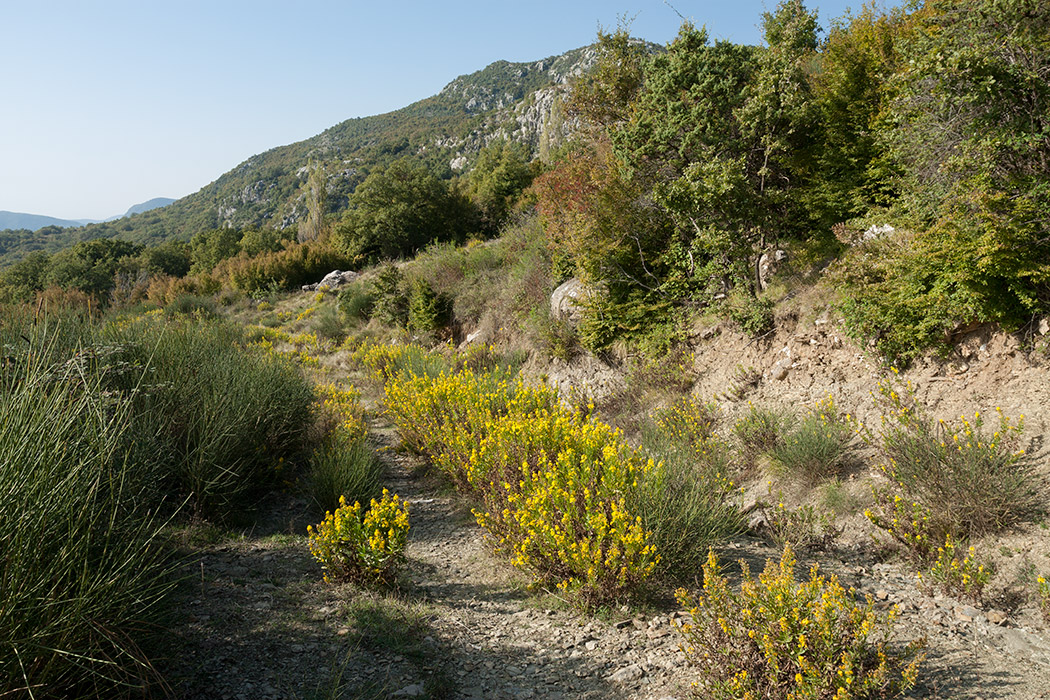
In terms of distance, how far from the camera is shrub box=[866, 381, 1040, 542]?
3.72 m

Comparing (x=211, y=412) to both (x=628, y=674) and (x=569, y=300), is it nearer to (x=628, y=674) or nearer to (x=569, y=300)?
(x=628, y=674)

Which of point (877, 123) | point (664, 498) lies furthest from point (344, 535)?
point (877, 123)

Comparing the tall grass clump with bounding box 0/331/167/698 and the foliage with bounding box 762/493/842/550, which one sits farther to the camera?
the foliage with bounding box 762/493/842/550

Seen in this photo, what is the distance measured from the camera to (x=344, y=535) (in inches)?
139

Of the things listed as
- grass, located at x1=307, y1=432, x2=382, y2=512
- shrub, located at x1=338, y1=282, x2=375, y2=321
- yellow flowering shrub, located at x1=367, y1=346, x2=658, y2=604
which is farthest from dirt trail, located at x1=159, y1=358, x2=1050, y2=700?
shrub, located at x1=338, y1=282, x2=375, y2=321

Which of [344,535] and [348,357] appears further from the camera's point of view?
[348,357]

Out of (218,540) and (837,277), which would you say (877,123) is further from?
(218,540)

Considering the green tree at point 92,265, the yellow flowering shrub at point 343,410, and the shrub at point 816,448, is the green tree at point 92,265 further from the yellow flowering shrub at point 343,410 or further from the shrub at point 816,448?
the shrub at point 816,448

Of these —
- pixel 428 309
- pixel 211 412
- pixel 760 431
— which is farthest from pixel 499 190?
pixel 211 412

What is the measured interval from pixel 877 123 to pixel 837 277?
2749 millimetres

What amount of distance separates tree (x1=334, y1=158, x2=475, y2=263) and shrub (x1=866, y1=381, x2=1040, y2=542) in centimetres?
2071

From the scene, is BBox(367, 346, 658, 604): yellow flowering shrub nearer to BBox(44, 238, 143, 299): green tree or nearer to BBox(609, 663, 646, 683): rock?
BBox(609, 663, 646, 683): rock

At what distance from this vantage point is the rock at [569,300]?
9.24 m

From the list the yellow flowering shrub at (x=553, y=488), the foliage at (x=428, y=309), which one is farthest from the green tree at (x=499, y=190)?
the yellow flowering shrub at (x=553, y=488)
